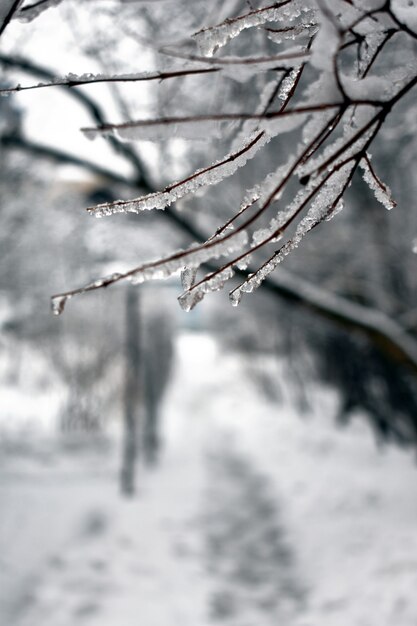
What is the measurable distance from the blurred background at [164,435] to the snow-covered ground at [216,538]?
3 cm

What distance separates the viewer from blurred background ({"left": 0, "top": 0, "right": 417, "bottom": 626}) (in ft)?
12.8

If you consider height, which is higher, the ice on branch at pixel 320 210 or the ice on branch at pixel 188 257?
the ice on branch at pixel 320 210

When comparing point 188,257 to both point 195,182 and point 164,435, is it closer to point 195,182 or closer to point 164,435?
point 195,182

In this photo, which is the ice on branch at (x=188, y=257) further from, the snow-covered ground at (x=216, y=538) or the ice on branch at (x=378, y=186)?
the snow-covered ground at (x=216, y=538)

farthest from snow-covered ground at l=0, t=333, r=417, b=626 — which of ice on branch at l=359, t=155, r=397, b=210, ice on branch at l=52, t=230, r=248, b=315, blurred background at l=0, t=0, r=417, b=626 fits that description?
ice on branch at l=52, t=230, r=248, b=315

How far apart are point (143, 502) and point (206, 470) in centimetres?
300

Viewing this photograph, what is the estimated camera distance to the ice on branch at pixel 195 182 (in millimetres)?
814

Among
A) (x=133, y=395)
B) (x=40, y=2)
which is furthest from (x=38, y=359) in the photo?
(x=40, y=2)

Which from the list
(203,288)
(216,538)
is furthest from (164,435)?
(203,288)

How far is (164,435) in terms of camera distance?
566 inches

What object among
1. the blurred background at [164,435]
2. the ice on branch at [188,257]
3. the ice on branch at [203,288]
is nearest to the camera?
the ice on branch at [188,257]

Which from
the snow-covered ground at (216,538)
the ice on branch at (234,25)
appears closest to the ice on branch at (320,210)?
the ice on branch at (234,25)

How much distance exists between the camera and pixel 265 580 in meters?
5.43

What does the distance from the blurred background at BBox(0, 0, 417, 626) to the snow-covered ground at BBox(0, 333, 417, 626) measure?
0.09 feet
